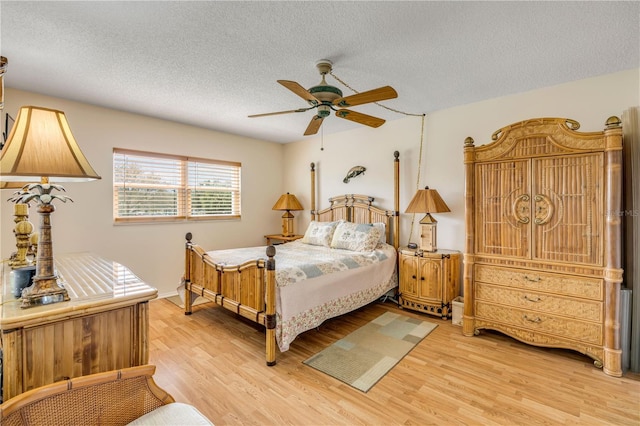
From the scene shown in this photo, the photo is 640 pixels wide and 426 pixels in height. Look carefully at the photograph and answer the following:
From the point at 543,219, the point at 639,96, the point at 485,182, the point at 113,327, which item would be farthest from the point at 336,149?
the point at 113,327

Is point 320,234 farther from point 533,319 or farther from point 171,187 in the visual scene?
point 533,319

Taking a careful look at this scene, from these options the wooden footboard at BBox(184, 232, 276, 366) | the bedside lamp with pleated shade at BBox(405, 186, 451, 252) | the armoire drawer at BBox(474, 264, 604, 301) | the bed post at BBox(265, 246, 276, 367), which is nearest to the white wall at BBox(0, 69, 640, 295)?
the bedside lamp with pleated shade at BBox(405, 186, 451, 252)

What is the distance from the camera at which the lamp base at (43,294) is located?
1226 mm

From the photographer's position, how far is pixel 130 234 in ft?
13.2

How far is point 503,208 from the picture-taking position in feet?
9.68

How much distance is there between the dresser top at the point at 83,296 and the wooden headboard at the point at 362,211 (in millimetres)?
3402

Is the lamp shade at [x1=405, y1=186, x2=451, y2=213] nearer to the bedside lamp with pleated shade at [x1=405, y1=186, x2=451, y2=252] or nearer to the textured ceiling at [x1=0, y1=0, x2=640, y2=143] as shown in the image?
the bedside lamp with pleated shade at [x1=405, y1=186, x2=451, y2=252]

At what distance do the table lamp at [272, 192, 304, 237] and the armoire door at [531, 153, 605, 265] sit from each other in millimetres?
3558

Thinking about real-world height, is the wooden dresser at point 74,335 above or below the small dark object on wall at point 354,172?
below

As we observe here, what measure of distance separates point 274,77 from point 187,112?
1.72m

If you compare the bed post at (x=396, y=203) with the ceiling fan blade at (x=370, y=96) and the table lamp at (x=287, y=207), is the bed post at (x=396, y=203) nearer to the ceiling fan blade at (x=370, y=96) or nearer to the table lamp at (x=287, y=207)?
the table lamp at (x=287, y=207)

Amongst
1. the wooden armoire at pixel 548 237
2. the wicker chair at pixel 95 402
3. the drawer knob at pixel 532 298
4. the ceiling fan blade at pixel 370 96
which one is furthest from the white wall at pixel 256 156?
the wicker chair at pixel 95 402

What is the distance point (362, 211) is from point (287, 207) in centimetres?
136

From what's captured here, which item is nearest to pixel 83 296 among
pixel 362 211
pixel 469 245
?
pixel 469 245
